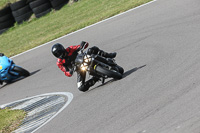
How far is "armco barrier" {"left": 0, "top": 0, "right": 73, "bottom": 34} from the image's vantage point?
20.1m

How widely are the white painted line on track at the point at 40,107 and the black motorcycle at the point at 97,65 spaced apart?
37.3 inches

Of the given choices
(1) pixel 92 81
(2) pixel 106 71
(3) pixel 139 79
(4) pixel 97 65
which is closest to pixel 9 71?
(1) pixel 92 81

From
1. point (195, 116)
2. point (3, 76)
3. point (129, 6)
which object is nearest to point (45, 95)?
point (3, 76)

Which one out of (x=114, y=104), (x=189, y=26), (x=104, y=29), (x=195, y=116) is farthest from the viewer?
(x=104, y=29)

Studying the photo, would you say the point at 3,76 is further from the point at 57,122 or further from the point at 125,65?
the point at 57,122

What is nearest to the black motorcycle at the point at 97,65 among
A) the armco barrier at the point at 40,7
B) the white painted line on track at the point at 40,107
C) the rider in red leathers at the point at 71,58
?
the rider in red leathers at the point at 71,58

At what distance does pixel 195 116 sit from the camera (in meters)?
5.89

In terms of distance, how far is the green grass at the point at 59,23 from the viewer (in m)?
16.6

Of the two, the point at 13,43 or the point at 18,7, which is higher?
the point at 18,7

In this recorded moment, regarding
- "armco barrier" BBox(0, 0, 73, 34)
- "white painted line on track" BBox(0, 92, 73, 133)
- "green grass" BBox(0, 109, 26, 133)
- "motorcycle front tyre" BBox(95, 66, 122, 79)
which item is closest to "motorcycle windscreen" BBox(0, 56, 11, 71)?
"white painted line on track" BBox(0, 92, 73, 133)

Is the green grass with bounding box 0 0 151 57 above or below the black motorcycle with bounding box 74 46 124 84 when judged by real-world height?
below

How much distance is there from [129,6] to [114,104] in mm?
8835

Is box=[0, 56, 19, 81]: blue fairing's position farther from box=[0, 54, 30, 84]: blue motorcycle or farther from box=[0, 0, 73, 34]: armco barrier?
box=[0, 0, 73, 34]: armco barrier

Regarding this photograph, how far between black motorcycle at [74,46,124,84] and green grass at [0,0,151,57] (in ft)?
23.3
